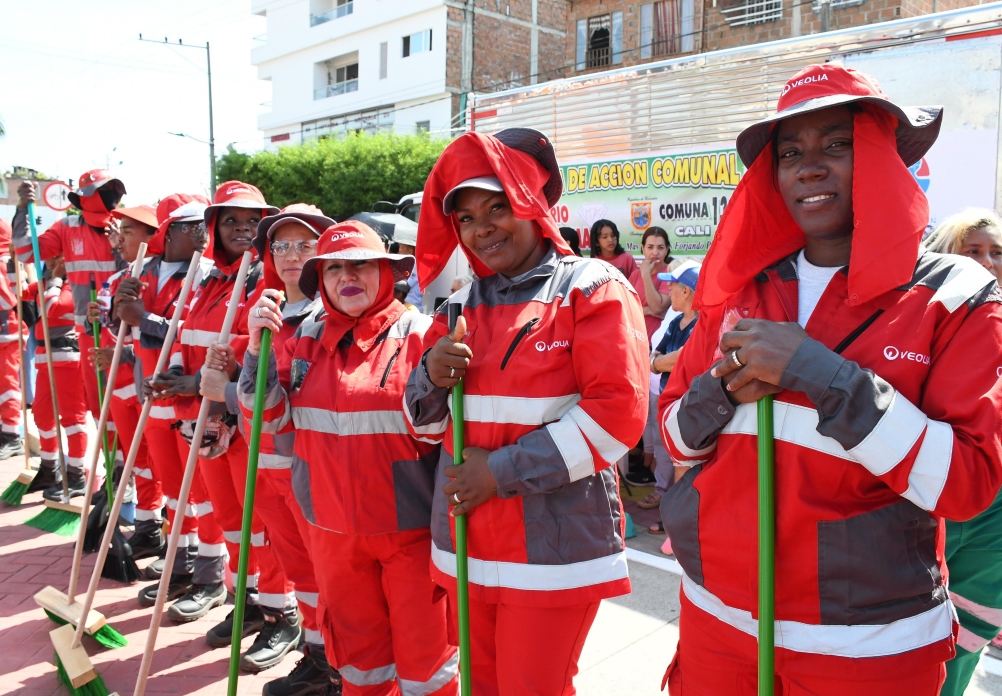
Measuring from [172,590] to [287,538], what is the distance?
168 centimetres

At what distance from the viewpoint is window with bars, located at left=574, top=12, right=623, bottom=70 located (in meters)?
27.7

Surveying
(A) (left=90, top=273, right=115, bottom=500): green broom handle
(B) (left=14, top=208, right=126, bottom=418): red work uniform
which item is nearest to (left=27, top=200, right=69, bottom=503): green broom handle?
(B) (left=14, top=208, right=126, bottom=418): red work uniform

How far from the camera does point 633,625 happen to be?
407cm

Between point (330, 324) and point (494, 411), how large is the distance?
1089 mm

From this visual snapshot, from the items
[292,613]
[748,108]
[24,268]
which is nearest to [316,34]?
[24,268]

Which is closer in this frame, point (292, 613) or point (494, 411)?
point (494, 411)

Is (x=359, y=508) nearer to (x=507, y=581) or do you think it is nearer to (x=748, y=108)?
(x=507, y=581)

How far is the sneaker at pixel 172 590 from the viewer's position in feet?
15.8

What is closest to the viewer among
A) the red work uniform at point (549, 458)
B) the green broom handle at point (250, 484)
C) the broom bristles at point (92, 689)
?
the red work uniform at point (549, 458)

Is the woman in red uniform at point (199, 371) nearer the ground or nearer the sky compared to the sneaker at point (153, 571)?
nearer the sky

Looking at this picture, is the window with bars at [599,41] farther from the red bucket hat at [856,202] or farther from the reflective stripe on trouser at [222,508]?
the red bucket hat at [856,202]

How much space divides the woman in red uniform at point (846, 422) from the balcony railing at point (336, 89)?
3935 cm

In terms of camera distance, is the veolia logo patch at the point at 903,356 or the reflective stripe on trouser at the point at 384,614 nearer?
the veolia logo patch at the point at 903,356

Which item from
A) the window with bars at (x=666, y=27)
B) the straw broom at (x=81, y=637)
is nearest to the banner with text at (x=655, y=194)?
the straw broom at (x=81, y=637)
